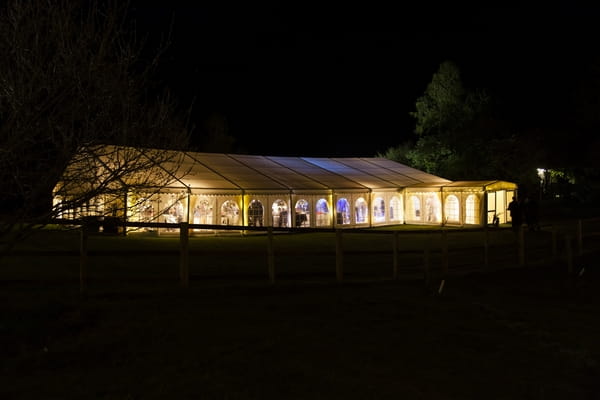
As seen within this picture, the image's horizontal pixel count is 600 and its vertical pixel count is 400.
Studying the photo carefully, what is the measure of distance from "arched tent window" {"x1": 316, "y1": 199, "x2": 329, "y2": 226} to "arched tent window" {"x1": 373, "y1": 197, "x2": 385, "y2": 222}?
107 inches

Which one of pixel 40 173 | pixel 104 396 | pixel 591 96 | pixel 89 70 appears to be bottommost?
pixel 104 396

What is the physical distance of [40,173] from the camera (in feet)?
16.5

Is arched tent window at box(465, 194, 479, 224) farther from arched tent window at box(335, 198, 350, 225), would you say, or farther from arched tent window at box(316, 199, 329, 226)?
arched tent window at box(316, 199, 329, 226)

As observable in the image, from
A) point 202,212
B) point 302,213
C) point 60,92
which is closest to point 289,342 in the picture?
point 60,92

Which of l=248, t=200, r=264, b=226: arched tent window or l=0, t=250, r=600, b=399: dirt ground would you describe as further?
l=248, t=200, r=264, b=226: arched tent window

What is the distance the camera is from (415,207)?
24.3 metres

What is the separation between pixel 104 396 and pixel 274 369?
1.30m

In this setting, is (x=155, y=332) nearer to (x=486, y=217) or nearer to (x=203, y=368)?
(x=203, y=368)

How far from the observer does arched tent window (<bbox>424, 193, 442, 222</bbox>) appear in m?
23.6

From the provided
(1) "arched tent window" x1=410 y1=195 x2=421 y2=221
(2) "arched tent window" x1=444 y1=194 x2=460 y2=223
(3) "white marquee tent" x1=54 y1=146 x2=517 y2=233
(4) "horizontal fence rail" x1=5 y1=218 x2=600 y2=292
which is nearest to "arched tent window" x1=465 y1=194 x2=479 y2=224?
(3) "white marquee tent" x1=54 y1=146 x2=517 y2=233

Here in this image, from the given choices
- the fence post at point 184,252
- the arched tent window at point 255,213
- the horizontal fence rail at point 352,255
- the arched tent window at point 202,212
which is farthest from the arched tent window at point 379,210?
the fence post at point 184,252

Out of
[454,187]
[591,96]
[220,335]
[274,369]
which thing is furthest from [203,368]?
[591,96]

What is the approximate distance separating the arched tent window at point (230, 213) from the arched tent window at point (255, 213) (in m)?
0.47

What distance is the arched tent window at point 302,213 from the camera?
20.8m
